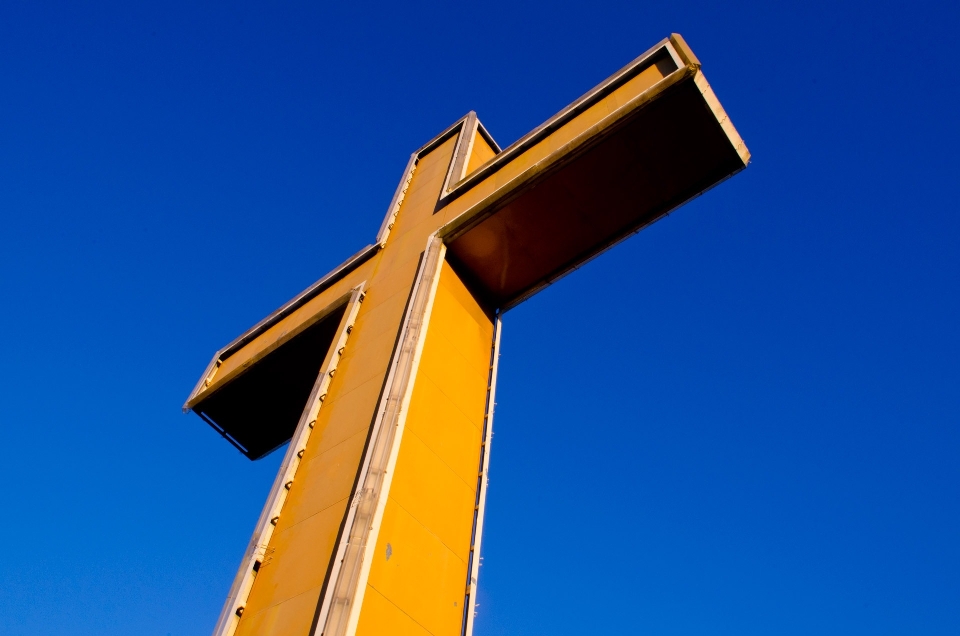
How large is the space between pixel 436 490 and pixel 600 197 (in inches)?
195

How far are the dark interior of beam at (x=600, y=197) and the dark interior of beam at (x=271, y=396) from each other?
3.01 meters

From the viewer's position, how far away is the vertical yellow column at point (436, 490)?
8.09 m

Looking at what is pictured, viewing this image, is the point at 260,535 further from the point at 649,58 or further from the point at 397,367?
the point at 649,58

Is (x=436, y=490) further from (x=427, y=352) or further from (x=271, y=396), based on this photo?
(x=271, y=396)

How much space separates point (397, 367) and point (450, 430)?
40.7 inches

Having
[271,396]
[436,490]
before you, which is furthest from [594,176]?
[271,396]

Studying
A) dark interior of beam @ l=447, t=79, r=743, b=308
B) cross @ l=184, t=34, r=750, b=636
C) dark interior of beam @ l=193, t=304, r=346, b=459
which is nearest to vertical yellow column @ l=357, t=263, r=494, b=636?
cross @ l=184, t=34, r=750, b=636

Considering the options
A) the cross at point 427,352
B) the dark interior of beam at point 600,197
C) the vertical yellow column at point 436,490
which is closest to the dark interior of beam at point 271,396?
the cross at point 427,352

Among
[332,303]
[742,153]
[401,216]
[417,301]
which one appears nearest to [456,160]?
[401,216]

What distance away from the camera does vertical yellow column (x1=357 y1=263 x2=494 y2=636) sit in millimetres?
8094

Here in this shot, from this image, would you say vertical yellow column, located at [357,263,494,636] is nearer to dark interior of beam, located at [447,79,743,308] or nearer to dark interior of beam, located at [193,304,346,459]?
dark interior of beam, located at [447,79,743,308]

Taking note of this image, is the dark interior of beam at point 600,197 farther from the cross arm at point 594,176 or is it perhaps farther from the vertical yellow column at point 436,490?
the vertical yellow column at point 436,490

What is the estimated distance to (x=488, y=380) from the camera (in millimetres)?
11922

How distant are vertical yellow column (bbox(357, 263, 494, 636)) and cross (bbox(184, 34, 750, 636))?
0.07 feet
